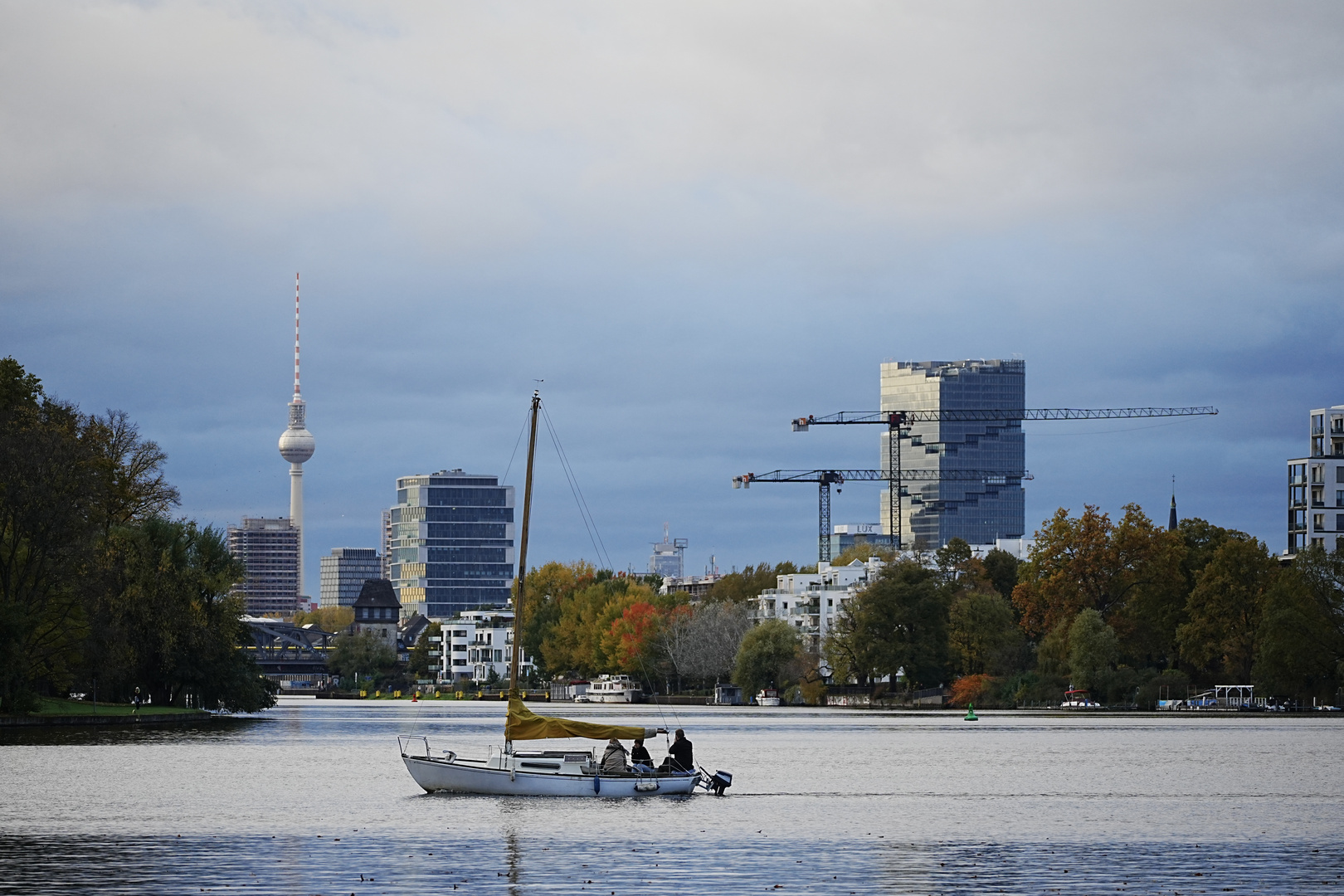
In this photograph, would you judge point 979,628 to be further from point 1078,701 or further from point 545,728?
point 545,728

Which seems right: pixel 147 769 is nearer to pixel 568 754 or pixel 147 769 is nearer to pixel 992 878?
pixel 568 754

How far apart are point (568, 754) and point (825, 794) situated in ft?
29.9

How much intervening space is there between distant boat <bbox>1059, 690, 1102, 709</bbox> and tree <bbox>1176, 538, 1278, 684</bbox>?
1118 centimetres

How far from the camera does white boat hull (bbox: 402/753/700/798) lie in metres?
56.3

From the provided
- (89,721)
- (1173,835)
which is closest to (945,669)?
(89,721)

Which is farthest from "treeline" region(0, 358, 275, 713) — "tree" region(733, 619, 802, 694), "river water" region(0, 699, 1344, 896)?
"tree" region(733, 619, 802, 694)

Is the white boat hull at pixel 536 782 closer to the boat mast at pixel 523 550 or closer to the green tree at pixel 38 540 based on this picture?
the boat mast at pixel 523 550

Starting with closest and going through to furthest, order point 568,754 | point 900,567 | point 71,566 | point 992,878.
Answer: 1. point 992,878
2. point 568,754
3. point 71,566
4. point 900,567

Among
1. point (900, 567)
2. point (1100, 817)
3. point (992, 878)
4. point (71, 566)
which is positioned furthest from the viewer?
point (900, 567)

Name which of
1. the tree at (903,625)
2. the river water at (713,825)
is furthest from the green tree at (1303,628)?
the river water at (713,825)

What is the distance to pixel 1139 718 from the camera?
13888 centimetres

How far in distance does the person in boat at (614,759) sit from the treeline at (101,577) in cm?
4246

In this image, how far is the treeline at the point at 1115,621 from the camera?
14138 cm

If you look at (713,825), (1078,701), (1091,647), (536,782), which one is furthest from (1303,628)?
(713,825)
